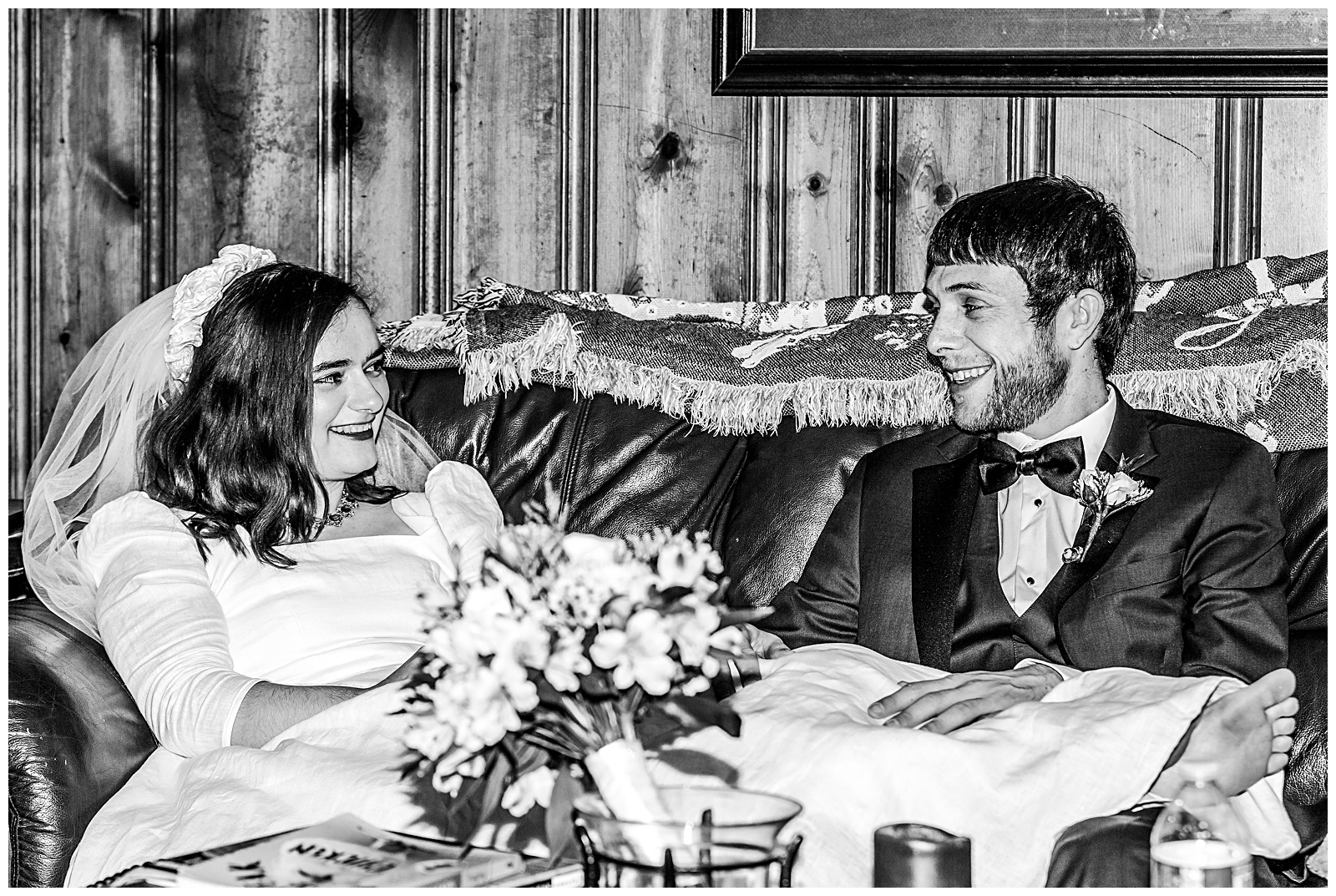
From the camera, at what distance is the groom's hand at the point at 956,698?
1596 mm

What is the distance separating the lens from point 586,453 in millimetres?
2342

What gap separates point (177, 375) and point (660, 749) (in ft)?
3.48

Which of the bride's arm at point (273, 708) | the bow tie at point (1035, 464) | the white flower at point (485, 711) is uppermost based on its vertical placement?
the bow tie at point (1035, 464)

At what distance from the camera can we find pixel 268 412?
199 cm

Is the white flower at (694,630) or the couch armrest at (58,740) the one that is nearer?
the white flower at (694,630)

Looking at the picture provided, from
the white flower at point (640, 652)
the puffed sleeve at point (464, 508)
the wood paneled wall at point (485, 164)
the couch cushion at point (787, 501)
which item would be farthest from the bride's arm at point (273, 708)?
the wood paneled wall at point (485, 164)

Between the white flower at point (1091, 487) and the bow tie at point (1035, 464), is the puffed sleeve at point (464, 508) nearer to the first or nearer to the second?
the bow tie at point (1035, 464)

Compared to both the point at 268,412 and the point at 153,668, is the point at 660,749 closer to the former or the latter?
the point at 153,668

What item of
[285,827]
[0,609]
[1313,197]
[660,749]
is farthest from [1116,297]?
[0,609]

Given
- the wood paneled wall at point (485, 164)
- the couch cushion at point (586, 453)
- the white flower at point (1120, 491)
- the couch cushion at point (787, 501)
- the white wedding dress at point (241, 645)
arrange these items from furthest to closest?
the wood paneled wall at point (485, 164) → the couch cushion at point (586, 453) → the couch cushion at point (787, 501) → the white flower at point (1120, 491) → the white wedding dress at point (241, 645)

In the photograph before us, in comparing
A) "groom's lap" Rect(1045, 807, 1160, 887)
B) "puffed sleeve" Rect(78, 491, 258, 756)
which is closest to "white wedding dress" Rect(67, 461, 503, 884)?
"puffed sleeve" Rect(78, 491, 258, 756)

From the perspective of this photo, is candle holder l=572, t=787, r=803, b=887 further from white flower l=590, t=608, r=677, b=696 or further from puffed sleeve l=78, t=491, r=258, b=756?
puffed sleeve l=78, t=491, r=258, b=756

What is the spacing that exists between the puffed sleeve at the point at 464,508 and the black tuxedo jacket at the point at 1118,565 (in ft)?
1.52

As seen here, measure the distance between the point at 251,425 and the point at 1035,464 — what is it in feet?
3.69
